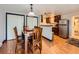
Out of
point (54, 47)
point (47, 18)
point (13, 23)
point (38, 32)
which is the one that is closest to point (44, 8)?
point (47, 18)

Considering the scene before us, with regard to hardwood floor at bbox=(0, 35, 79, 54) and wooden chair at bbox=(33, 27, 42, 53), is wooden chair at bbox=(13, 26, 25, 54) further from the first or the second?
wooden chair at bbox=(33, 27, 42, 53)

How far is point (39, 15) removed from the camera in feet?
5.55

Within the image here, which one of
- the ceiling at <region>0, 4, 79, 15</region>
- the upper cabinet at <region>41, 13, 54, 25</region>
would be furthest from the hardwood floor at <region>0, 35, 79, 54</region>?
the ceiling at <region>0, 4, 79, 15</region>

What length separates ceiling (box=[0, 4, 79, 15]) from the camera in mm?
1542

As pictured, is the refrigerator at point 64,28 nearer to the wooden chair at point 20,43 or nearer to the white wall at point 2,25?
the wooden chair at point 20,43

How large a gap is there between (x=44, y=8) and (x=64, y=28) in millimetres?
506

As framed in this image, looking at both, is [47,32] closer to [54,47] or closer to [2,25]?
Answer: [54,47]

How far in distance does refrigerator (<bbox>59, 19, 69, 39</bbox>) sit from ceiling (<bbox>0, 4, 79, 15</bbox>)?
209mm

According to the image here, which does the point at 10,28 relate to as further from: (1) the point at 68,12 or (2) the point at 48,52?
(1) the point at 68,12

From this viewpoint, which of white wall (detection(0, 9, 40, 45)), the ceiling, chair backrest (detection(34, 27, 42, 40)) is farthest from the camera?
chair backrest (detection(34, 27, 42, 40))

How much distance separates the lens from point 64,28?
1.84 m
